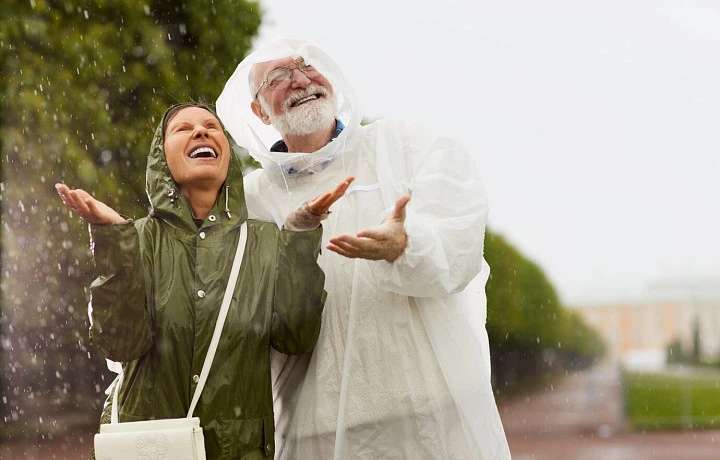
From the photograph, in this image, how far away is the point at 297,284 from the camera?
3820 millimetres

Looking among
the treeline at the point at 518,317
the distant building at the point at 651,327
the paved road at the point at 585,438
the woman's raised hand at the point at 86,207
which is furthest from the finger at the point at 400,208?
the distant building at the point at 651,327

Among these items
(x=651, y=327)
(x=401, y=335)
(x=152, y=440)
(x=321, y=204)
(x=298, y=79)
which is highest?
(x=298, y=79)

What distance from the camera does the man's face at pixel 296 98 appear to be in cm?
434

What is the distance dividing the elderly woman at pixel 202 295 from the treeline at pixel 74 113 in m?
7.33

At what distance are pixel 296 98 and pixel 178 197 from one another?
2.53 feet

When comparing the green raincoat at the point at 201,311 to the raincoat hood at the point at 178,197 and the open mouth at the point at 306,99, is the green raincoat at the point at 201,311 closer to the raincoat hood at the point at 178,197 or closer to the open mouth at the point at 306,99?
the raincoat hood at the point at 178,197

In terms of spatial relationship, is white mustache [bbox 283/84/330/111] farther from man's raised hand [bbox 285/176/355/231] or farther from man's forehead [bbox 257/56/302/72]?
man's raised hand [bbox 285/176/355/231]

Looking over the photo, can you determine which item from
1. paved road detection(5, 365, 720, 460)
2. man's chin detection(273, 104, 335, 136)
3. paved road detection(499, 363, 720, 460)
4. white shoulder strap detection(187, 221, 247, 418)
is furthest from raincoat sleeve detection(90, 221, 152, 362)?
paved road detection(499, 363, 720, 460)

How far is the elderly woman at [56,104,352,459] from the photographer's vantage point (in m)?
3.62

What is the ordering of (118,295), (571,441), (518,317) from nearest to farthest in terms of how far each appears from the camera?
(118,295), (571,441), (518,317)

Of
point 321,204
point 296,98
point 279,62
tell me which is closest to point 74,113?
point 279,62

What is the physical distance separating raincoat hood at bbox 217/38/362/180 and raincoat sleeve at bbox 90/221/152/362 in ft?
2.94

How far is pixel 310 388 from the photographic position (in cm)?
403

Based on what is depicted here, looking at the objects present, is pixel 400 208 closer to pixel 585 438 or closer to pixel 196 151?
pixel 196 151
